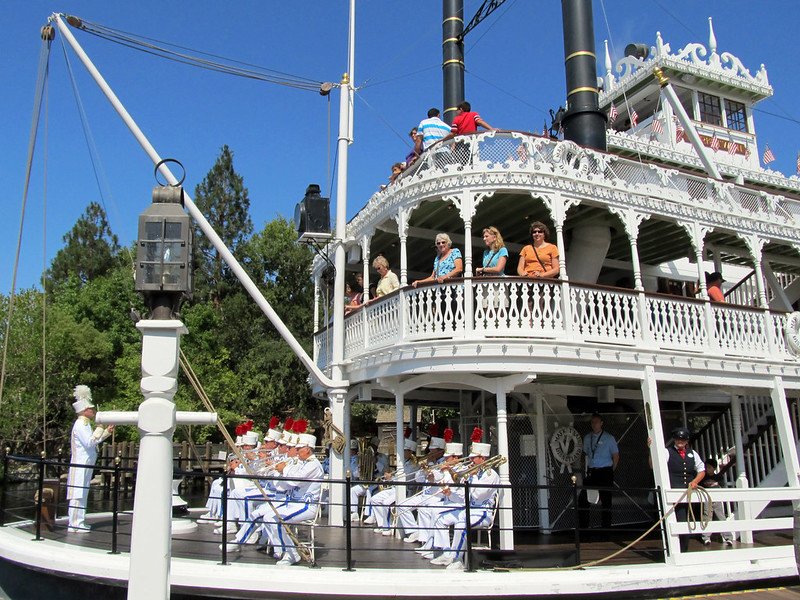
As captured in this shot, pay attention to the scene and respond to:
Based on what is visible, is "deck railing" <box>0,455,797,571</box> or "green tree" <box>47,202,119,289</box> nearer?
"deck railing" <box>0,455,797,571</box>

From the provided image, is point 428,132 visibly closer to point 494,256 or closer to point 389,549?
point 494,256

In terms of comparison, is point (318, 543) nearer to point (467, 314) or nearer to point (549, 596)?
point (549, 596)

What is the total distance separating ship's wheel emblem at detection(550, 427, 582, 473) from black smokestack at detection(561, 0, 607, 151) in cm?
633

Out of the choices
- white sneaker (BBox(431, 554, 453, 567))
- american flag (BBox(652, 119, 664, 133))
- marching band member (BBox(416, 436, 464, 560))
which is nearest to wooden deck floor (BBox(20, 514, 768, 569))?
white sneaker (BBox(431, 554, 453, 567))

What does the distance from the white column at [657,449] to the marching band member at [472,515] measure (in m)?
2.49

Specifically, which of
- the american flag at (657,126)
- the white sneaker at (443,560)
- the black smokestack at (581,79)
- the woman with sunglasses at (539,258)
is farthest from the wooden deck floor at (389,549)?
the american flag at (657,126)

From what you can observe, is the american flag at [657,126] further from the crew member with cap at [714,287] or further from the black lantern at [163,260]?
the black lantern at [163,260]

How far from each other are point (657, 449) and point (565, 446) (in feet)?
7.36

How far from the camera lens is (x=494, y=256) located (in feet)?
34.4

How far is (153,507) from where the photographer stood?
4.60m

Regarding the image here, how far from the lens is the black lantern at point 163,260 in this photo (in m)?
4.80

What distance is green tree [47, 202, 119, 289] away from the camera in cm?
4419

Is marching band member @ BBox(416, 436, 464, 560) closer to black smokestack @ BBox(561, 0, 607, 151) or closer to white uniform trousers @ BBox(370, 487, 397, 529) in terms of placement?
white uniform trousers @ BBox(370, 487, 397, 529)

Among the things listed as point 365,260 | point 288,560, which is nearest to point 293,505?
point 288,560
